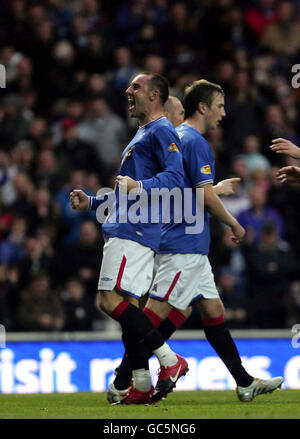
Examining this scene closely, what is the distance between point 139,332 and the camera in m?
6.64

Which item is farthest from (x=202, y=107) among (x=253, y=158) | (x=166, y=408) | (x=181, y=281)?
(x=253, y=158)

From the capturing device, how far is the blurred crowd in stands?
38.0ft

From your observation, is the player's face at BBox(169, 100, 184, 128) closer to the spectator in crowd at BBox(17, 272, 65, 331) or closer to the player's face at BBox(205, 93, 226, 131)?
the player's face at BBox(205, 93, 226, 131)

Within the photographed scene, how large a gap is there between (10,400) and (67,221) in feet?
16.4

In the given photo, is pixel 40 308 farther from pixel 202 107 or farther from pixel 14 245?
pixel 202 107

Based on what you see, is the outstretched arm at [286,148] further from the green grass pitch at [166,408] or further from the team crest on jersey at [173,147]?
the green grass pitch at [166,408]

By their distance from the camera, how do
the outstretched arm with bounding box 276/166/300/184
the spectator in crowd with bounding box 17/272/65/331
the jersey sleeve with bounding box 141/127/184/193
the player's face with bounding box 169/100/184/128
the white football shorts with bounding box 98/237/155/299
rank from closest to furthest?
the jersey sleeve with bounding box 141/127/184/193
the white football shorts with bounding box 98/237/155/299
the outstretched arm with bounding box 276/166/300/184
the player's face with bounding box 169/100/184/128
the spectator in crowd with bounding box 17/272/65/331

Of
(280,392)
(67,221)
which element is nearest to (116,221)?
(280,392)

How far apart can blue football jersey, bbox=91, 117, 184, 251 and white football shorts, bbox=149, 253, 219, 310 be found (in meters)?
0.32

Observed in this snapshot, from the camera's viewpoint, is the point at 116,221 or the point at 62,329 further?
the point at 62,329

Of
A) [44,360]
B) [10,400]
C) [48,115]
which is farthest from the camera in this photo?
[48,115]

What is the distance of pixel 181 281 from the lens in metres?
7.04

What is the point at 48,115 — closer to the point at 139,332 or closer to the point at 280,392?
the point at 280,392

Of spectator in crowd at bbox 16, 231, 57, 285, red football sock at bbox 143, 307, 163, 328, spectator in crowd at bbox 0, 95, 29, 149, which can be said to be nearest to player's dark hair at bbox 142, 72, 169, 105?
red football sock at bbox 143, 307, 163, 328
